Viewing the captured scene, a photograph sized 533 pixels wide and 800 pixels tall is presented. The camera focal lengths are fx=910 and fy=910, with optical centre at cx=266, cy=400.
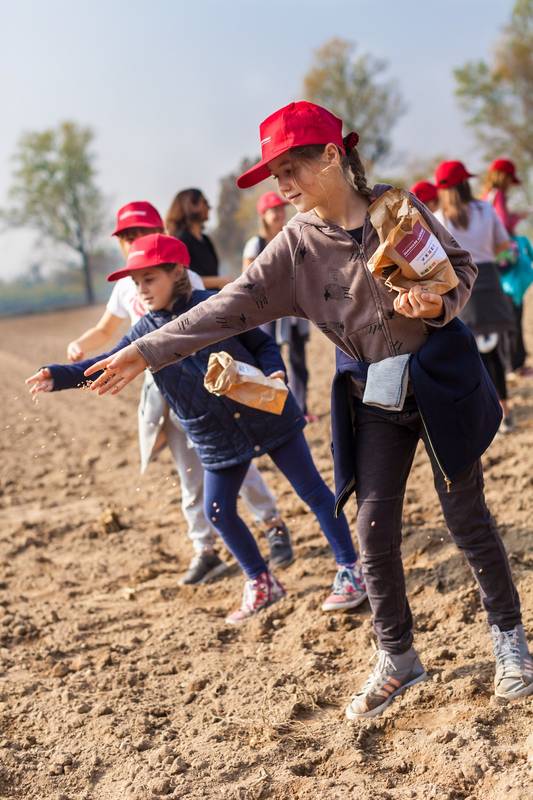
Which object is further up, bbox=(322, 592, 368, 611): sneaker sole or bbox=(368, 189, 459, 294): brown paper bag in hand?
bbox=(368, 189, 459, 294): brown paper bag in hand

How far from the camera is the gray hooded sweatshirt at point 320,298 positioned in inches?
112

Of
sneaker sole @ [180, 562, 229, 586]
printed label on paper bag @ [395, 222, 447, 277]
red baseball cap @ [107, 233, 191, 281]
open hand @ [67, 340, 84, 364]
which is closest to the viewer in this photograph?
A: printed label on paper bag @ [395, 222, 447, 277]

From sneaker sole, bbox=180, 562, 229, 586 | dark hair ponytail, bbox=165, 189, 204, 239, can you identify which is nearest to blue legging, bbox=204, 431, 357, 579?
sneaker sole, bbox=180, 562, 229, 586

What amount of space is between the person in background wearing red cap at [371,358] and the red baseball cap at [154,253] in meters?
1.00

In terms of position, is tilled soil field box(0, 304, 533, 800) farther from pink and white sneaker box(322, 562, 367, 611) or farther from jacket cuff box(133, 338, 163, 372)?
jacket cuff box(133, 338, 163, 372)

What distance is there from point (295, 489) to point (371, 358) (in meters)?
1.44

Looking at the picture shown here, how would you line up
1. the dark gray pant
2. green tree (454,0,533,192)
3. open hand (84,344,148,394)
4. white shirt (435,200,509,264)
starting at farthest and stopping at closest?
green tree (454,0,533,192)
white shirt (435,200,509,264)
the dark gray pant
open hand (84,344,148,394)

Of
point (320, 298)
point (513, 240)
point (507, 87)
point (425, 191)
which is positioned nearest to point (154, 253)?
point (320, 298)

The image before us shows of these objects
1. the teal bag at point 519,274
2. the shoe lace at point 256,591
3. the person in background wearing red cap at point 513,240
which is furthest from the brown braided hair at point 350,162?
the teal bag at point 519,274

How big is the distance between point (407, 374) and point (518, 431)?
401 cm

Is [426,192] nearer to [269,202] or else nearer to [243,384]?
[269,202]

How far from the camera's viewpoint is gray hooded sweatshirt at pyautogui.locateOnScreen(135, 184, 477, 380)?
2854mm

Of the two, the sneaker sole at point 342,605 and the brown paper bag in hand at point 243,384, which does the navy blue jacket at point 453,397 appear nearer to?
the brown paper bag in hand at point 243,384

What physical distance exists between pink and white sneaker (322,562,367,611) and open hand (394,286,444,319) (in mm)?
1844
